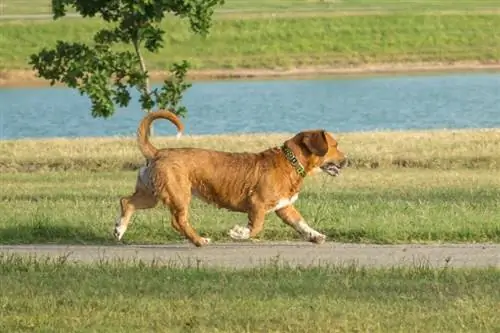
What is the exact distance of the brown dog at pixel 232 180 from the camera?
11.8 meters

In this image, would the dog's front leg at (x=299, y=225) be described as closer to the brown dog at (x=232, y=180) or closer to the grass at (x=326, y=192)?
the brown dog at (x=232, y=180)

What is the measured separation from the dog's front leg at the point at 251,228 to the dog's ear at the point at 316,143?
760mm

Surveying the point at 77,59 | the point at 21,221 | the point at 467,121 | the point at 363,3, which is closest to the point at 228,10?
the point at 363,3

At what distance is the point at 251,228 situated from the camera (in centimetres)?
1173

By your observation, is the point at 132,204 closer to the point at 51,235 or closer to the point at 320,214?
the point at 51,235

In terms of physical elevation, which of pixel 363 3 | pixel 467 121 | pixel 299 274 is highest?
pixel 299 274

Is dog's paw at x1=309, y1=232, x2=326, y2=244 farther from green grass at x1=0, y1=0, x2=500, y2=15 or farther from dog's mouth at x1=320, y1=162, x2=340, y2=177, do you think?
green grass at x1=0, y1=0, x2=500, y2=15

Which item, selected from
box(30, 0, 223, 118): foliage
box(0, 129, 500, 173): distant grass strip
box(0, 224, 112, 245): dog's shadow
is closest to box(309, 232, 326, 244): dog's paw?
box(0, 224, 112, 245): dog's shadow

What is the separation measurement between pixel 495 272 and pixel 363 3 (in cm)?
6075

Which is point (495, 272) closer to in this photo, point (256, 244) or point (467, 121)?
point (256, 244)

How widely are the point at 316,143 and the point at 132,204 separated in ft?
5.75

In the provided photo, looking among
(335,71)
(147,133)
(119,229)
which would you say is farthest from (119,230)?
(335,71)

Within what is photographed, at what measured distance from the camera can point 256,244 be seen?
12.2m

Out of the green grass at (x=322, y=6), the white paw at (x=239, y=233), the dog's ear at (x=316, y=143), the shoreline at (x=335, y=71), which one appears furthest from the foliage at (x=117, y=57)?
the green grass at (x=322, y=6)
